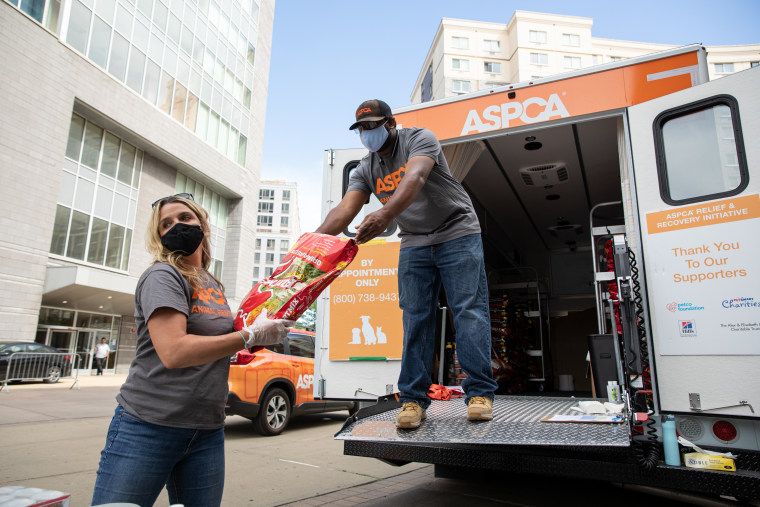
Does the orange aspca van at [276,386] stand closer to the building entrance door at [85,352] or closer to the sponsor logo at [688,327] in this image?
the sponsor logo at [688,327]

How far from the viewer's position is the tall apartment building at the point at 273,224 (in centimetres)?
9200

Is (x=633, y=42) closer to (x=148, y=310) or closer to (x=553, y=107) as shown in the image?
(x=553, y=107)

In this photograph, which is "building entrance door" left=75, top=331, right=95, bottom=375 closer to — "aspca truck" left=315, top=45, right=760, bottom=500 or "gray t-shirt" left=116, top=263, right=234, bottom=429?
"aspca truck" left=315, top=45, right=760, bottom=500

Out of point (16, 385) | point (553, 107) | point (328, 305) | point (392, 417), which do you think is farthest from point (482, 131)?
point (16, 385)

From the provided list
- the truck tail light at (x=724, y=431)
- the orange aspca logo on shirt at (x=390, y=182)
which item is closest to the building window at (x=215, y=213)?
the orange aspca logo on shirt at (x=390, y=182)

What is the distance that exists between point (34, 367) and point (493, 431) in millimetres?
17306

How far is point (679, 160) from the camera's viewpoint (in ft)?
10.5

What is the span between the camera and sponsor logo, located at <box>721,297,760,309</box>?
270cm

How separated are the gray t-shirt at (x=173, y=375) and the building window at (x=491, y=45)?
51163 mm

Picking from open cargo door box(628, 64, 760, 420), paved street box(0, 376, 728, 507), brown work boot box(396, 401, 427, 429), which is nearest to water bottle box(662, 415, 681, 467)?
open cargo door box(628, 64, 760, 420)

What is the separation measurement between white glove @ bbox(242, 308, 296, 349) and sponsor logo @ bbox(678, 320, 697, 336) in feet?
8.14

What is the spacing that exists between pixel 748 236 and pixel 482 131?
2.11 meters

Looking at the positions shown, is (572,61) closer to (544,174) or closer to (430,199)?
(544,174)

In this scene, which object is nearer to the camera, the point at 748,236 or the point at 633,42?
the point at 748,236
